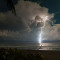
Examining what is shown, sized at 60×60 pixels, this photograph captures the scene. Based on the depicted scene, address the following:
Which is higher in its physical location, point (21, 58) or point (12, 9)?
point (12, 9)

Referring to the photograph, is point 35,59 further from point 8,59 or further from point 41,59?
point 8,59

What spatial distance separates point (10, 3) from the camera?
6312 millimetres

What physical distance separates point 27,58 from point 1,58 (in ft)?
2.98

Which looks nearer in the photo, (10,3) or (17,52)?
(17,52)

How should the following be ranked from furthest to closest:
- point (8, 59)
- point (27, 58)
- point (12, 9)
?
point (12, 9) → point (27, 58) → point (8, 59)

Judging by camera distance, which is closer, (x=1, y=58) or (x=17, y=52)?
(x=1, y=58)

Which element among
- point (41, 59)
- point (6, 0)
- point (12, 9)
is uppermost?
point (6, 0)

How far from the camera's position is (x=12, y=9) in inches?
246

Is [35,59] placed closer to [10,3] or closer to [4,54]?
[4,54]

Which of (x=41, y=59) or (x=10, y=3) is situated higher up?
(x=10, y=3)

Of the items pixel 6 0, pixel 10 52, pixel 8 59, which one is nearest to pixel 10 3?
pixel 6 0

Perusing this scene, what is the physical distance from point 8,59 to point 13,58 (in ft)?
0.55

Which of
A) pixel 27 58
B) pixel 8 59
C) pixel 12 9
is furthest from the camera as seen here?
pixel 12 9

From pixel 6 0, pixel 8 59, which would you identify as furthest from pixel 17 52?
pixel 6 0
